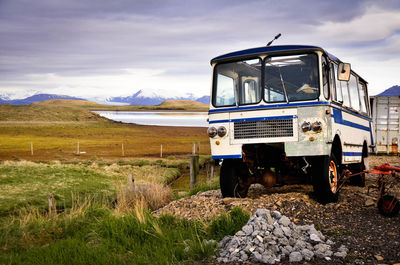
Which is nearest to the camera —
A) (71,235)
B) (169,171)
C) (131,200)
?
(71,235)

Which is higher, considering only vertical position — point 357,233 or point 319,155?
point 319,155

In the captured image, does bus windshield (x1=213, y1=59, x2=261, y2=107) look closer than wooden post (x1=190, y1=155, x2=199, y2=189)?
Yes

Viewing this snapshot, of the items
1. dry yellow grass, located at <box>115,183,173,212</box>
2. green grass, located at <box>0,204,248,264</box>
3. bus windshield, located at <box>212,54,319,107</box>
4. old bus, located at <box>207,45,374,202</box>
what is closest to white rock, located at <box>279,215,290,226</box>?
green grass, located at <box>0,204,248,264</box>

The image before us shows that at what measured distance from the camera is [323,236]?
6.71 meters

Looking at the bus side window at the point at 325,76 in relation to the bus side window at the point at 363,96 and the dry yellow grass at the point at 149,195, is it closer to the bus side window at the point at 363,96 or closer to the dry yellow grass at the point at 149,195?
the bus side window at the point at 363,96

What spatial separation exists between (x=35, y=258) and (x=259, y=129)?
468cm

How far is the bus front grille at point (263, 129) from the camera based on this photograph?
28.9ft

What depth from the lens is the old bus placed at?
870 cm

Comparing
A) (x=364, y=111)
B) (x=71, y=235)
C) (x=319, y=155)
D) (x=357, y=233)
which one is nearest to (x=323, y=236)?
(x=357, y=233)

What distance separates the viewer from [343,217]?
800 centimetres

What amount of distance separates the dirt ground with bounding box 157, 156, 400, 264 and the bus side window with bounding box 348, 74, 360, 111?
7.72ft

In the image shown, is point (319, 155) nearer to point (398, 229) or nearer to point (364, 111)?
point (398, 229)

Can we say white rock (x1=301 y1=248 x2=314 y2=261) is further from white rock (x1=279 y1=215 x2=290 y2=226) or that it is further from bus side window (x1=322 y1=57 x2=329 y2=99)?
bus side window (x1=322 y1=57 x2=329 y2=99)

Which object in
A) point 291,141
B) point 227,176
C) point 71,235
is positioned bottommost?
point 71,235
